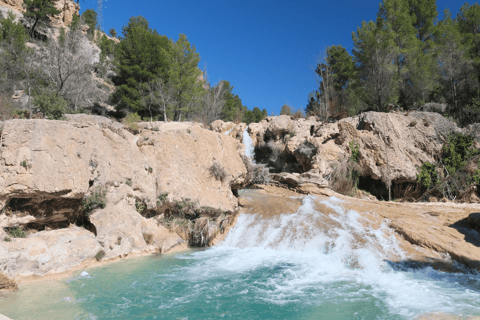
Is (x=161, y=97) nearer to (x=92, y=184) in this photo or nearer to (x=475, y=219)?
(x=92, y=184)

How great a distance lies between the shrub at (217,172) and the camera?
1131 centimetres

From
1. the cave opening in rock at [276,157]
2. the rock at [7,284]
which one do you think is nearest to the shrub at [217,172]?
the rock at [7,284]

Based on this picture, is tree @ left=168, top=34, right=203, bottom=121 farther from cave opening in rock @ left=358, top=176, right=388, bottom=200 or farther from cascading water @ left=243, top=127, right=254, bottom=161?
cave opening in rock @ left=358, top=176, right=388, bottom=200

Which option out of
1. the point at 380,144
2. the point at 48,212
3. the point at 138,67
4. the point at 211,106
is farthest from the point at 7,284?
the point at 211,106

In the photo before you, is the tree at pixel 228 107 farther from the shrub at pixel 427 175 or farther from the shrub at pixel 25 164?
the shrub at pixel 25 164

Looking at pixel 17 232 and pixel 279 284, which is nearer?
pixel 279 284

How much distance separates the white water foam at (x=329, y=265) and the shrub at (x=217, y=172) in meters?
1.87

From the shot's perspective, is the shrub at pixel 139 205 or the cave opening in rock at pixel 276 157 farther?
the cave opening in rock at pixel 276 157

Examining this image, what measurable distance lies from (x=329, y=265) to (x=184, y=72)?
2288cm

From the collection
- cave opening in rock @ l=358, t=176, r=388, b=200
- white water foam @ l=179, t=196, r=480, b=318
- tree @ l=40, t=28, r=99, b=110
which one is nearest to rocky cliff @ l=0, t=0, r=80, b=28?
tree @ l=40, t=28, r=99, b=110

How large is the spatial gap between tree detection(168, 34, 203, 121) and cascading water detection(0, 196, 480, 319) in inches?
758

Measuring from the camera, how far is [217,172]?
1131 cm

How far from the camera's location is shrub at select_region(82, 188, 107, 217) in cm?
803

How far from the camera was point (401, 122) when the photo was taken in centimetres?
1809
